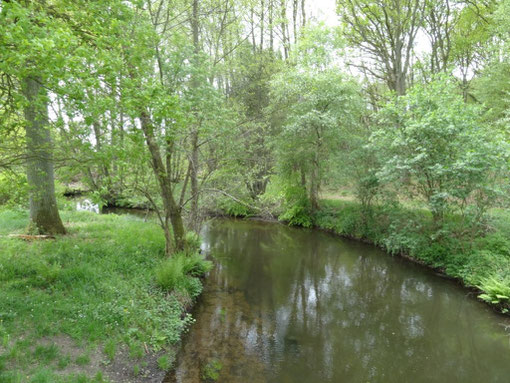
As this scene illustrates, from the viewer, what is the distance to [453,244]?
37.6ft

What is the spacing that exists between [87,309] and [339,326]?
18.9 feet

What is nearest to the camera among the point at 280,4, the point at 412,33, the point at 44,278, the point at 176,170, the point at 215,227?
the point at 44,278

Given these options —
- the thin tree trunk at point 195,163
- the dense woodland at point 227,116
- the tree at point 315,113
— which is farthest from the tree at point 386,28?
the thin tree trunk at point 195,163

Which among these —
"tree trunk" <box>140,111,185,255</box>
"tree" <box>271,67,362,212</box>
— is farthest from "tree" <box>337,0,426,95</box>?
"tree trunk" <box>140,111,185,255</box>

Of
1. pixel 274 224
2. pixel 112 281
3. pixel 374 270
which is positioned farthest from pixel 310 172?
pixel 112 281

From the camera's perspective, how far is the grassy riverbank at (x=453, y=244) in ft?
30.1

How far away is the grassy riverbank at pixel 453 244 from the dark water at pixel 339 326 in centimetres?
51

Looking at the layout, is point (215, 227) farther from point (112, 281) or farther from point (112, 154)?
point (112, 154)

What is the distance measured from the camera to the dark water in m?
6.36

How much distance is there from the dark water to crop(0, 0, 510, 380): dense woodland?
127cm

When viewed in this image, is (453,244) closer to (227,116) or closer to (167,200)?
(227,116)

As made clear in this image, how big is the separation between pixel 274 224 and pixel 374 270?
8.87 m

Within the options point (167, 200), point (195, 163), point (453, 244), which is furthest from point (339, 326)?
point (195, 163)

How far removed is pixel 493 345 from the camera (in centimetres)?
739
